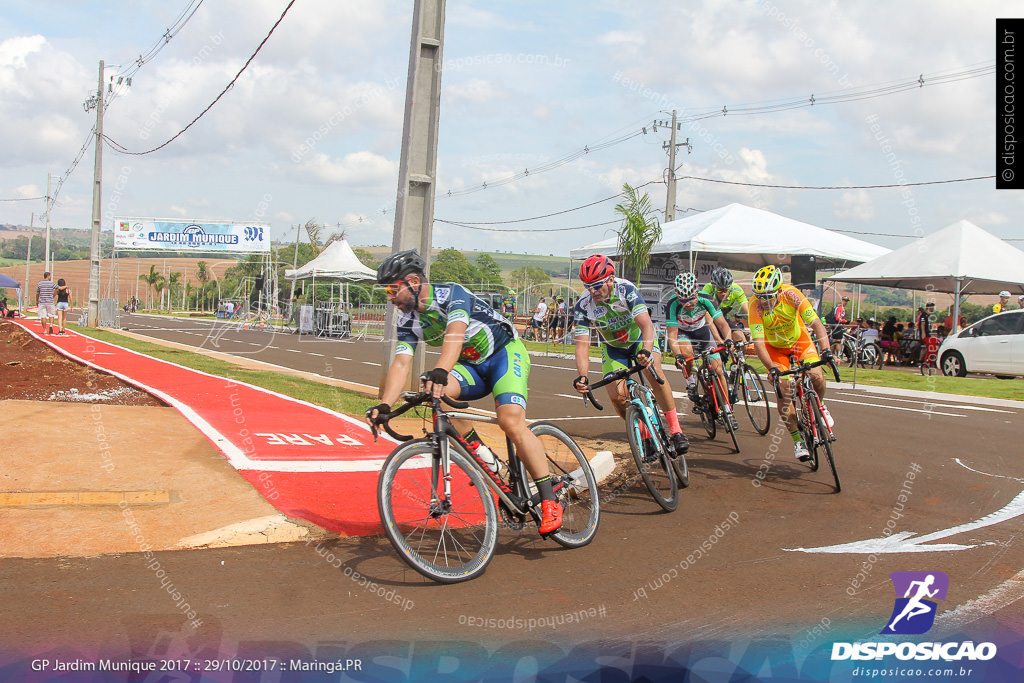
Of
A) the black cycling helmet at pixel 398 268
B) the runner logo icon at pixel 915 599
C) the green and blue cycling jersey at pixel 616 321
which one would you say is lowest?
the runner logo icon at pixel 915 599

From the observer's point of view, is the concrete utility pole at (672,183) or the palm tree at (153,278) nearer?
the concrete utility pole at (672,183)

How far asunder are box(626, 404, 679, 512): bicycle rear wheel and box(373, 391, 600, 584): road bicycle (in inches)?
49.4

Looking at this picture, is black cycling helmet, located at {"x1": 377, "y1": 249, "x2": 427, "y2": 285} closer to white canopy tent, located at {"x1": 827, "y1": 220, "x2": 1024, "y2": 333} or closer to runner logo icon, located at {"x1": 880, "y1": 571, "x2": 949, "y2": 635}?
runner logo icon, located at {"x1": 880, "y1": 571, "x2": 949, "y2": 635}

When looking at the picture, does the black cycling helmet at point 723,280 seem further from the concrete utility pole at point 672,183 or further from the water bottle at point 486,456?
the concrete utility pole at point 672,183

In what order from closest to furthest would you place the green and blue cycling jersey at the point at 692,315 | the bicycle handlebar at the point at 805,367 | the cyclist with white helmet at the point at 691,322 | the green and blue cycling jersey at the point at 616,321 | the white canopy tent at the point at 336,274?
1. the green and blue cycling jersey at the point at 616,321
2. the bicycle handlebar at the point at 805,367
3. the cyclist with white helmet at the point at 691,322
4. the green and blue cycling jersey at the point at 692,315
5. the white canopy tent at the point at 336,274

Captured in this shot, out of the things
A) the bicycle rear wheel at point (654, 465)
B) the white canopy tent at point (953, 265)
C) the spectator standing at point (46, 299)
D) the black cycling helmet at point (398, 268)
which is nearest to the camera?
the black cycling helmet at point (398, 268)

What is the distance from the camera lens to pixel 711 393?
376 inches

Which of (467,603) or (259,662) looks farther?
(467,603)

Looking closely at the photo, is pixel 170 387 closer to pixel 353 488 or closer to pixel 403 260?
pixel 353 488

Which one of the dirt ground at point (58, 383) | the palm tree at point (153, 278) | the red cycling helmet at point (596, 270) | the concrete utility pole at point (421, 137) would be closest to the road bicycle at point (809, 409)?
the red cycling helmet at point (596, 270)

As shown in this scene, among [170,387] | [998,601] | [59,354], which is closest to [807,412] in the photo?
[998,601]

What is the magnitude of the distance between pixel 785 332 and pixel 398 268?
4775 mm

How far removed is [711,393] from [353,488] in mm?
4791

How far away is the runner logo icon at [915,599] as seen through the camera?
3986mm
